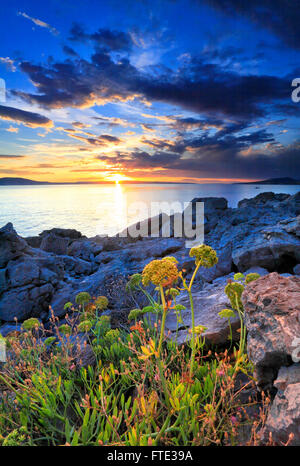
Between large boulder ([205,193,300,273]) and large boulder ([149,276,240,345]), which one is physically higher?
large boulder ([205,193,300,273])

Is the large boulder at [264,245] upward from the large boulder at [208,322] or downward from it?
upward

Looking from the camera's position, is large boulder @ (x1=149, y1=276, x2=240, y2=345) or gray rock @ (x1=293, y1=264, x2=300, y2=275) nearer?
large boulder @ (x1=149, y1=276, x2=240, y2=345)

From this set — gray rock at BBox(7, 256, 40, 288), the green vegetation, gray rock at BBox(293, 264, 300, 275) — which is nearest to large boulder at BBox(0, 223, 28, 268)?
gray rock at BBox(7, 256, 40, 288)

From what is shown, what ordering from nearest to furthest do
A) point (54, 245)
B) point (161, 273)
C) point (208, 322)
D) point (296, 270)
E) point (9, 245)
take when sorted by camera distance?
point (161, 273) < point (208, 322) < point (296, 270) < point (9, 245) < point (54, 245)

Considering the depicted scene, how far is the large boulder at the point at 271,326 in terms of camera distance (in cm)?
202

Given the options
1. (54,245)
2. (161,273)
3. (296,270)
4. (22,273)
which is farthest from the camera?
(54,245)

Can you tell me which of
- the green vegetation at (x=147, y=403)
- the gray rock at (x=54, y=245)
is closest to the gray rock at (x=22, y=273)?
the green vegetation at (x=147, y=403)

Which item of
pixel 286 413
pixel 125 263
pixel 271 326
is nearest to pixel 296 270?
pixel 271 326

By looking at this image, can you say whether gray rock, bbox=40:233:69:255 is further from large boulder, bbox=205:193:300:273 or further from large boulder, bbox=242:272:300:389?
large boulder, bbox=242:272:300:389

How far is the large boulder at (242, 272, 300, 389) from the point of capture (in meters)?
2.02

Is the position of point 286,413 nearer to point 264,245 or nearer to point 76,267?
point 264,245

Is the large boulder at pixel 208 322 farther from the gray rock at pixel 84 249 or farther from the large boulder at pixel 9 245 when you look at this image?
the gray rock at pixel 84 249

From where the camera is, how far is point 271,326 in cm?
220

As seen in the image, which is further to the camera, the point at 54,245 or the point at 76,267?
the point at 54,245
